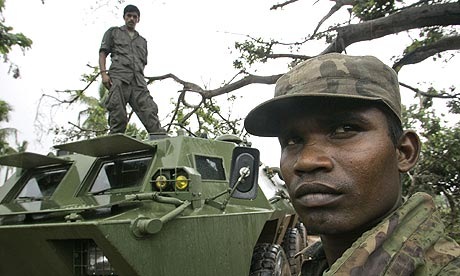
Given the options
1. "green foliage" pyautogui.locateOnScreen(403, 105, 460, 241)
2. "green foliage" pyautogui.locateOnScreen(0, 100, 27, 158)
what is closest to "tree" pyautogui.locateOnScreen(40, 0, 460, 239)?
"green foliage" pyautogui.locateOnScreen(403, 105, 460, 241)

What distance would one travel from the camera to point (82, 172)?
4758 mm

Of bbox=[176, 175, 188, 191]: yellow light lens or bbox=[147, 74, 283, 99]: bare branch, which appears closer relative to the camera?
bbox=[176, 175, 188, 191]: yellow light lens

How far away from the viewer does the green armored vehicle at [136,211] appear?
3.22 m

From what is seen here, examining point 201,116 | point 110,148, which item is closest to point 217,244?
point 110,148

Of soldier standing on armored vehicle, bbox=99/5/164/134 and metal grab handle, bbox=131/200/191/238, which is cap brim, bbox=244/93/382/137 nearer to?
metal grab handle, bbox=131/200/191/238

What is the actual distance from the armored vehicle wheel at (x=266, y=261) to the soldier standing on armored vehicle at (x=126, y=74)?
74.8 inches

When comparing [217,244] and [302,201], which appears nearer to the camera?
[302,201]

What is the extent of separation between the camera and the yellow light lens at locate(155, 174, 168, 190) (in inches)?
144

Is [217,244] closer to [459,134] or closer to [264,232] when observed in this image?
[264,232]

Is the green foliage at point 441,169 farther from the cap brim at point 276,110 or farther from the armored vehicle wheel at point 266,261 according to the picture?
the cap brim at point 276,110

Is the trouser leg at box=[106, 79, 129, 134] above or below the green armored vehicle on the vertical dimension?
above

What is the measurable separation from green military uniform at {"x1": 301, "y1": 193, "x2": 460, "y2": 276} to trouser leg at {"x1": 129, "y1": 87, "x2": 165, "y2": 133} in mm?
4987

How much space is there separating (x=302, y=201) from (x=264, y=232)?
176 inches

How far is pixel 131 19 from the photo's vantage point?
19.7 feet
